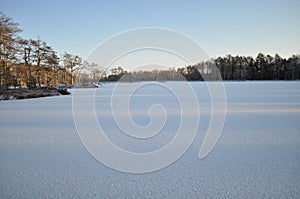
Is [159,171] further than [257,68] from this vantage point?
No

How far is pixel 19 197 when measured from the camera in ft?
6.77

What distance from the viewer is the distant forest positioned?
18.9m

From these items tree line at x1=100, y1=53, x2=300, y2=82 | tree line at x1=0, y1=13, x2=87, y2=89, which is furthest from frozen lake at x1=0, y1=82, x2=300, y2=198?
tree line at x1=100, y1=53, x2=300, y2=82

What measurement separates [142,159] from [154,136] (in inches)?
49.6

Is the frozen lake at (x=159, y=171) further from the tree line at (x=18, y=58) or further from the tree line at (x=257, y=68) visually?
the tree line at (x=257, y=68)

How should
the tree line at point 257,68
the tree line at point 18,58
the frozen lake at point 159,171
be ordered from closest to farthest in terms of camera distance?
1. the frozen lake at point 159,171
2. the tree line at point 18,58
3. the tree line at point 257,68

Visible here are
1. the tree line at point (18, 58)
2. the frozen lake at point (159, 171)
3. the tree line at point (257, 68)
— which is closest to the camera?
the frozen lake at point (159, 171)

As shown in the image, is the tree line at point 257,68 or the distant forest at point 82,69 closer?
the distant forest at point 82,69

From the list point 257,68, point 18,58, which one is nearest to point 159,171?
point 18,58

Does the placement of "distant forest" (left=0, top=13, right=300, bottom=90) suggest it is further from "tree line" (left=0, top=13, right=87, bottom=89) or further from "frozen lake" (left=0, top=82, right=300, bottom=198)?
"frozen lake" (left=0, top=82, right=300, bottom=198)

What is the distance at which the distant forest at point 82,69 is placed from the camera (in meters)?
18.9

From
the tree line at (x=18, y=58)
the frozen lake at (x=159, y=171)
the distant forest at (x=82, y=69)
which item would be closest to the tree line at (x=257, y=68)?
the distant forest at (x=82, y=69)

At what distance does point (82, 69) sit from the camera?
142 ft

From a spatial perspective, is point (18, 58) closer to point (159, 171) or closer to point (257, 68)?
point (159, 171)
